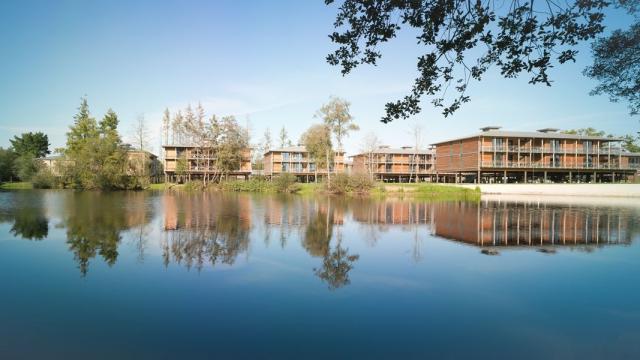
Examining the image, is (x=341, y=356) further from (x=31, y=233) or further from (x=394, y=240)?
(x=31, y=233)

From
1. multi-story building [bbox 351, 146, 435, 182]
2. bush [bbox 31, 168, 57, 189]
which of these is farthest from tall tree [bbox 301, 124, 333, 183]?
bush [bbox 31, 168, 57, 189]

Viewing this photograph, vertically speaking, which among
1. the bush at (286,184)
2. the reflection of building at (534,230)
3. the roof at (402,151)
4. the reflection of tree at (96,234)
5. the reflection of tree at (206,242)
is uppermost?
the roof at (402,151)

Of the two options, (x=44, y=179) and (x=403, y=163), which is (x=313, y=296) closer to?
(x=44, y=179)

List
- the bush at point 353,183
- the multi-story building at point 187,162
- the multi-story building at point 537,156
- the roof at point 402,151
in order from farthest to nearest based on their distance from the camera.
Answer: the roof at point 402,151
the multi-story building at point 187,162
the multi-story building at point 537,156
the bush at point 353,183

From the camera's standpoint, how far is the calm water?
6.21 metres

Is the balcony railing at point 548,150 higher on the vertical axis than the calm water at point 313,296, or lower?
higher

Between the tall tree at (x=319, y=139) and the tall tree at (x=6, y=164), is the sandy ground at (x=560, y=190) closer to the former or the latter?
the tall tree at (x=319, y=139)

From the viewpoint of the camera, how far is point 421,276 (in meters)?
10.6

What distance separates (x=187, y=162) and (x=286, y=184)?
96.7 feet

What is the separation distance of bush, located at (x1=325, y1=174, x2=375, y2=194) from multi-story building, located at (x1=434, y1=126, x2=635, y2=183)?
2497 cm

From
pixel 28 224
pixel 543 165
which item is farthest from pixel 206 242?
pixel 543 165

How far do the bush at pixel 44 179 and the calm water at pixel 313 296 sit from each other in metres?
64.6

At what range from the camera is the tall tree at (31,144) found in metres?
104

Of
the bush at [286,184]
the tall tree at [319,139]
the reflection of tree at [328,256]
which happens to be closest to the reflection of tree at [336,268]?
the reflection of tree at [328,256]
